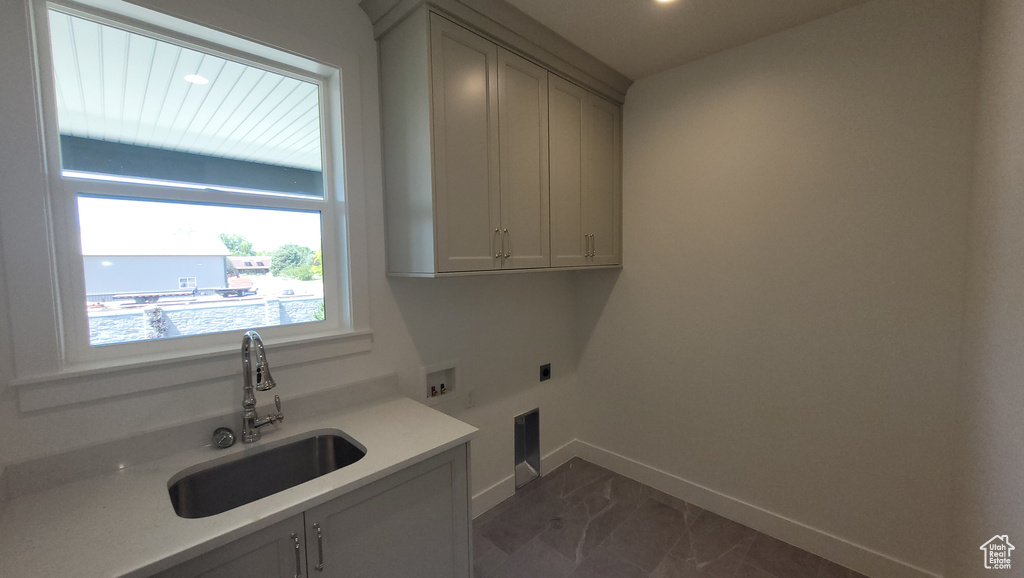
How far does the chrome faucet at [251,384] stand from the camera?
52.8 inches

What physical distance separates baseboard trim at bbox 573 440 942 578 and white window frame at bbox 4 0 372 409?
1968 mm

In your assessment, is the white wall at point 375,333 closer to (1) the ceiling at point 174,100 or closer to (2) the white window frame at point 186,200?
(2) the white window frame at point 186,200

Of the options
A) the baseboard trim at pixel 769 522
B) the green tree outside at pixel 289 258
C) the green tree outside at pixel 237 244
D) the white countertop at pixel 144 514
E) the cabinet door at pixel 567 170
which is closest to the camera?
the white countertop at pixel 144 514

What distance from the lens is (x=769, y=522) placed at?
211 cm

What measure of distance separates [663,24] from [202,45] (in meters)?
1.92

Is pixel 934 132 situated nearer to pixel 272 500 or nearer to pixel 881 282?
pixel 881 282

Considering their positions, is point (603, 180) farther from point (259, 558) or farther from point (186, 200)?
point (259, 558)

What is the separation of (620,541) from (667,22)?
101 inches

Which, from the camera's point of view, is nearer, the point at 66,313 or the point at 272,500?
the point at 272,500

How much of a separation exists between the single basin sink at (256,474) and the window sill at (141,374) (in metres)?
0.32

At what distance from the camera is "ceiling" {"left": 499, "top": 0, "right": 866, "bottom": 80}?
173cm

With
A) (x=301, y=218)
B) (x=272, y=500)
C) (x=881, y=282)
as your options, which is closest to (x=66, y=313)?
(x=301, y=218)

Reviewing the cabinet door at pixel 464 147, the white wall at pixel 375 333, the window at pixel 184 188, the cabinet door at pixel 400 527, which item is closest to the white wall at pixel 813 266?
the white wall at pixel 375 333

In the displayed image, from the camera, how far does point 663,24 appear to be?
187 cm
